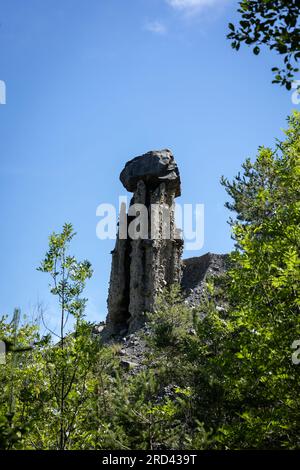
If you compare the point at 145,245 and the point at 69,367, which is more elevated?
the point at 145,245

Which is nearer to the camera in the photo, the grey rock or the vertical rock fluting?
the vertical rock fluting

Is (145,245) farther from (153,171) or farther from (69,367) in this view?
(69,367)

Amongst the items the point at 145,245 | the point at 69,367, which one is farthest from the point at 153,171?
the point at 69,367

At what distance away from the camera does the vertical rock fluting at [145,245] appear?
55750mm

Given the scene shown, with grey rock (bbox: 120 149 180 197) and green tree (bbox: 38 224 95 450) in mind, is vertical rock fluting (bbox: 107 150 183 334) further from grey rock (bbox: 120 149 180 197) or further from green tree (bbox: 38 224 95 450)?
green tree (bbox: 38 224 95 450)

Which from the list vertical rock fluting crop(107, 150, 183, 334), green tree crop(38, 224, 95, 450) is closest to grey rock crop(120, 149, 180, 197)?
vertical rock fluting crop(107, 150, 183, 334)

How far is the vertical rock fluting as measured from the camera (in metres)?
55.8

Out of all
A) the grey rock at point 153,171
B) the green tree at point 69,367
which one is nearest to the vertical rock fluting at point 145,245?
the grey rock at point 153,171

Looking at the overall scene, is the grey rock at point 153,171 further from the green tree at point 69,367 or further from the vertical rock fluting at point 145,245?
the green tree at point 69,367

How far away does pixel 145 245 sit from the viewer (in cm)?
5662

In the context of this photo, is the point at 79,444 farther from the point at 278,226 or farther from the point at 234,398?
the point at 278,226

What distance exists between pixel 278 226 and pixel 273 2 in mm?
6812

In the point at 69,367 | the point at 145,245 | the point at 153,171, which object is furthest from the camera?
the point at 153,171

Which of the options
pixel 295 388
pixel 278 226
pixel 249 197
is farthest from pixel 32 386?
pixel 249 197
